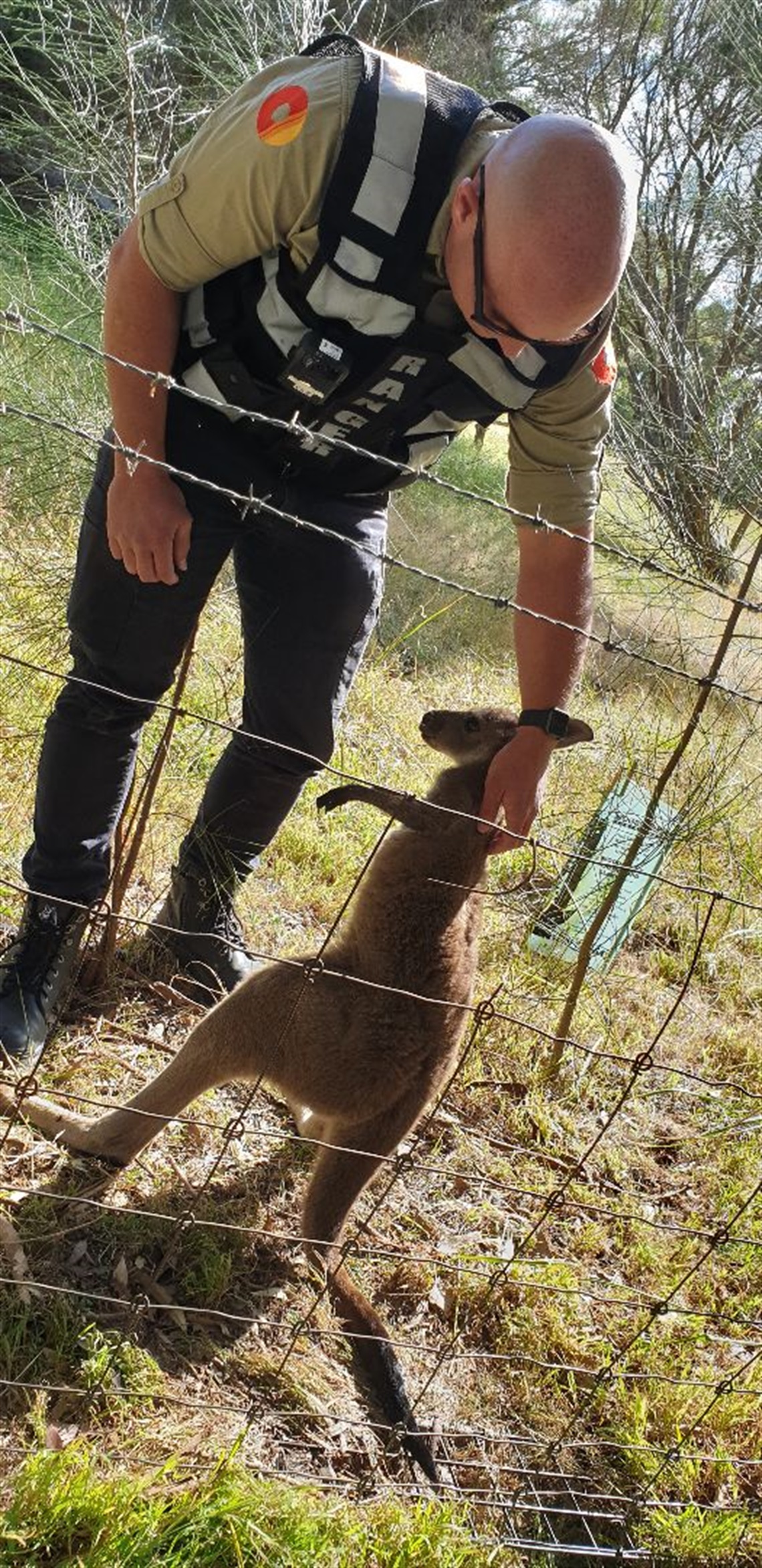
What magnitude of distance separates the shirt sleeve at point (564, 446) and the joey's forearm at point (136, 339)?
2.84ft

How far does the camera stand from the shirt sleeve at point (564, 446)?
109 inches

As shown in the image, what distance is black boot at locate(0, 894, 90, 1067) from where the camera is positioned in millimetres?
2979

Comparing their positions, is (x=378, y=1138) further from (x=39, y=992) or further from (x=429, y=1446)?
(x=39, y=992)

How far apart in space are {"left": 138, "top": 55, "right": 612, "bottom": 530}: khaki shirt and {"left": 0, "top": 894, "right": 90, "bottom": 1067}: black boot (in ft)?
5.11

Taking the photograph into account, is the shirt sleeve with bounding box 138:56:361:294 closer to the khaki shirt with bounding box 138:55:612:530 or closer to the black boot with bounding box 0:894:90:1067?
the khaki shirt with bounding box 138:55:612:530

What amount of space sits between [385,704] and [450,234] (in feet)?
11.3

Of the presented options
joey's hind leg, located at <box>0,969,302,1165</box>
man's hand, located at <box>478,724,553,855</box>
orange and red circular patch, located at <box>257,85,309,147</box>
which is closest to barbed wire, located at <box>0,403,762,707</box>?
man's hand, located at <box>478,724,553,855</box>

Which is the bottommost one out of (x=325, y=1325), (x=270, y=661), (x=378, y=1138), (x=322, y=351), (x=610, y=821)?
(x=325, y=1325)

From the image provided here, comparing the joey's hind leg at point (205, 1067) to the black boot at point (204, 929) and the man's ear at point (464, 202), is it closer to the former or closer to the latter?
the black boot at point (204, 929)

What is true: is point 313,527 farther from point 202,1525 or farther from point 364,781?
point 202,1525

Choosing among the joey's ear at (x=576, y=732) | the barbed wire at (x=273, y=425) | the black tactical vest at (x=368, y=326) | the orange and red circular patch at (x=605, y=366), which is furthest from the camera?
the joey's ear at (x=576, y=732)

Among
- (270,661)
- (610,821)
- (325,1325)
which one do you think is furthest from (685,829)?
(325,1325)

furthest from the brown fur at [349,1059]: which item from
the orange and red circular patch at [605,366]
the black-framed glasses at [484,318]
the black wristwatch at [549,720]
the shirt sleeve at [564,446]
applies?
the orange and red circular patch at [605,366]

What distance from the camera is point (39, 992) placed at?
3.04 m
